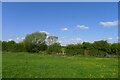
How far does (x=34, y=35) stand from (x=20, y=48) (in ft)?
17.4

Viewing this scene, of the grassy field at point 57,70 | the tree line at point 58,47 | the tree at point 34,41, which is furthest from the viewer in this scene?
the tree at point 34,41

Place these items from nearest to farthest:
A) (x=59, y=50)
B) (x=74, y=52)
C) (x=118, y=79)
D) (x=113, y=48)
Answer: (x=118, y=79) → (x=113, y=48) → (x=74, y=52) → (x=59, y=50)

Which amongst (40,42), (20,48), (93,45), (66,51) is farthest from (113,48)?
(20,48)

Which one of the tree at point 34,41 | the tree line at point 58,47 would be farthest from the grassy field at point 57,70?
the tree at point 34,41

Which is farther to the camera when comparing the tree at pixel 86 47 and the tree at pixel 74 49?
the tree at pixel 74 49

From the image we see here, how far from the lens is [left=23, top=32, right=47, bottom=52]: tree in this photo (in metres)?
40.0

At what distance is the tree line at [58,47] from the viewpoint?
30266mm

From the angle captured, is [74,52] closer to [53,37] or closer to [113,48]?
[113,48]

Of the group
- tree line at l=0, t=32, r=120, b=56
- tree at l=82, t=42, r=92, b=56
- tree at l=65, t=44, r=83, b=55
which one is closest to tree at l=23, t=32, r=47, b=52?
tree line at l=0, t=32, r=120, b=56

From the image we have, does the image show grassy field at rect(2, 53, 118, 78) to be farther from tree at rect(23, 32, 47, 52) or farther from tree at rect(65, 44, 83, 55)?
tree at rect(23, 32, 47, 52)

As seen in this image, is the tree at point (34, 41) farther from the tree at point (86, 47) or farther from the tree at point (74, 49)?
the tree at point (86, 47)

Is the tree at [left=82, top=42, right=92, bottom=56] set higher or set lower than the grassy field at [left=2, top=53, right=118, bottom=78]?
higher

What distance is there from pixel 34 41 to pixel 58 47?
892 cm

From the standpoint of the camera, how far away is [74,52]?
32344mm
